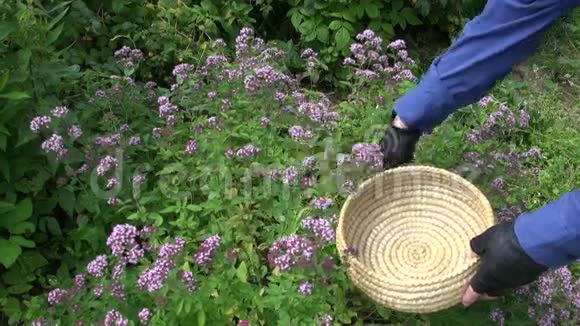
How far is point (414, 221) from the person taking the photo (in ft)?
10.0

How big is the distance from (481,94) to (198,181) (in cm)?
120

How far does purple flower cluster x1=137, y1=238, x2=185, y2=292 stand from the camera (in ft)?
Result: 7.14

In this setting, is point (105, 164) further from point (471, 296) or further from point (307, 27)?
point (307, 27)

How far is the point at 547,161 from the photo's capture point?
3.72 m

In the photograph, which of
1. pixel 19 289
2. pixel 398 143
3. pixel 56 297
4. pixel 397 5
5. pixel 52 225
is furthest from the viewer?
pixel 397 5

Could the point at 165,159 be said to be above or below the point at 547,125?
above

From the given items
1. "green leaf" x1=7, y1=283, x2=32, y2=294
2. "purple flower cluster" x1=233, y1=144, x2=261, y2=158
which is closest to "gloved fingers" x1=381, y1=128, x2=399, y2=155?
"purple flower cluster" x1=233, y1=144, x2=261, y2=158

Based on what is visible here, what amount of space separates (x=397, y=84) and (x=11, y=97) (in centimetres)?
164

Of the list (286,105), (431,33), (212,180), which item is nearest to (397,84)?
(286,105)

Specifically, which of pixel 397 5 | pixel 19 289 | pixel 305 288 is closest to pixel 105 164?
pixel 19 289

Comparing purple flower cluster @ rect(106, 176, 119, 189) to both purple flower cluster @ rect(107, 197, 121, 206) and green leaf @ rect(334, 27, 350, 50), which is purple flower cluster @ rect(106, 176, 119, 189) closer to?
purple flower cluster @ rect(107, 197, 121, 206)

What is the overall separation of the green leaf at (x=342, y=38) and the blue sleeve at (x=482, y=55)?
1469 mm

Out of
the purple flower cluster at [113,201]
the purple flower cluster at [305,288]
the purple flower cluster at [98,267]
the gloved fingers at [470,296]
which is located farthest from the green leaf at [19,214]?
the gloved fingers at [470,296]

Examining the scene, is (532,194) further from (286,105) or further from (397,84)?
(286,105)
